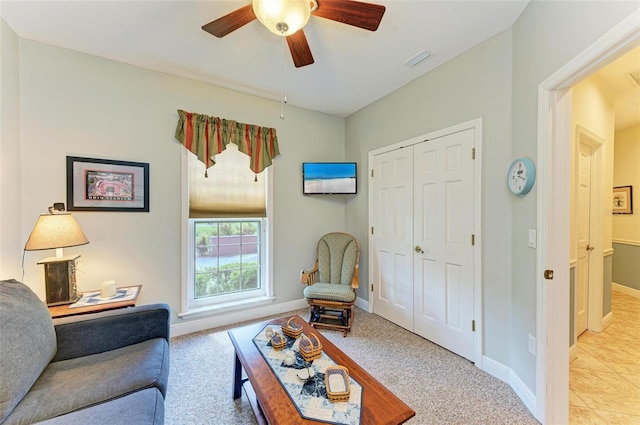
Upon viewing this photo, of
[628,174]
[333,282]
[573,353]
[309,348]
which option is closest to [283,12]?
[309,348]

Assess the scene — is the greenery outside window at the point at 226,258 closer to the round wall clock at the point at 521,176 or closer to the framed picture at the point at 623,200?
the round wall clock at the point at 521,176

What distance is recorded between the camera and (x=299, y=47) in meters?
1.78

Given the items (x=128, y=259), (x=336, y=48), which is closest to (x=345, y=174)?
(x=336, y=48)

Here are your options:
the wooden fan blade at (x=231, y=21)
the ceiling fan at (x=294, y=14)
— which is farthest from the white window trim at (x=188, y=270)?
the ceiling fan at (x=294, y=14)

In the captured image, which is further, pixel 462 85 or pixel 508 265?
pixel 462 85

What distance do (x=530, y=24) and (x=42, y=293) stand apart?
14.1 feet

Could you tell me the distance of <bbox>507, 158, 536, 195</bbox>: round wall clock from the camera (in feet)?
5.58

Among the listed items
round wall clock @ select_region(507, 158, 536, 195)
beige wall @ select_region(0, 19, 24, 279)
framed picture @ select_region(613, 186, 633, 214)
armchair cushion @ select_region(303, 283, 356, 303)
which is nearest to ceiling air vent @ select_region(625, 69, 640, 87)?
round wall clock @ select_region(507, 158, 536, 195)

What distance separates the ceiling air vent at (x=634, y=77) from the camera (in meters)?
2.36

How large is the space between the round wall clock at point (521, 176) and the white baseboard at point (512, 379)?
1.37 metres

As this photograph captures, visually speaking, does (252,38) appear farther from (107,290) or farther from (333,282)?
(333,282)

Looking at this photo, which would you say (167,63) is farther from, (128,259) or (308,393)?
(308,393)

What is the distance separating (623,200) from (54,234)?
711cm

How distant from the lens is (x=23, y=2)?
1721 mm
